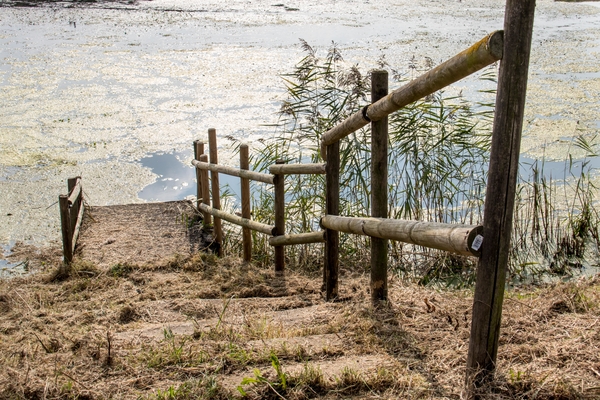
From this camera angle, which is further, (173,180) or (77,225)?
(173,180)

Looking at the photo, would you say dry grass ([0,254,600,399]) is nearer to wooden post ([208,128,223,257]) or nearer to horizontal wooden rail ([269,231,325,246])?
horizontal wooden rail ([269,231,325,246])

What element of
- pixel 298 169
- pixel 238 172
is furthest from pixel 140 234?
pixel 298 169

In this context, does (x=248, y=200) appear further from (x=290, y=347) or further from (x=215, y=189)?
(x=290, y=347)

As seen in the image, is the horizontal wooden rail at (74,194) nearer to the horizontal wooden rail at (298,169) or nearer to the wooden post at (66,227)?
the wooden post at (66,227)

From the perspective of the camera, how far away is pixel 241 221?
5121 mm

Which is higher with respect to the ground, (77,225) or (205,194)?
(205,194)

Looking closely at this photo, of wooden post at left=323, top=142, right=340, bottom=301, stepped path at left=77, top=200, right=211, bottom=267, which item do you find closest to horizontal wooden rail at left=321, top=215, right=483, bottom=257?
wooden post at left=323, top=142, right=340, bottom=301

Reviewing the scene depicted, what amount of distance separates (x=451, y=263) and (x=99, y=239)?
3.15 meters

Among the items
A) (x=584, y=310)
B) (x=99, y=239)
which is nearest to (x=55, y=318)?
(x=99, y=239)

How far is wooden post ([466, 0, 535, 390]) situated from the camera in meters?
1.91

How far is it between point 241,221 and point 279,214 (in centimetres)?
53

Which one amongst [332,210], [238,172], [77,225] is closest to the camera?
[332,210]

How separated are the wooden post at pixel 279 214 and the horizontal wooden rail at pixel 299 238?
0.24 feet

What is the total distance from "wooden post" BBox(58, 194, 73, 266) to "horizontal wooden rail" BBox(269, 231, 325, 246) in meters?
1.61
